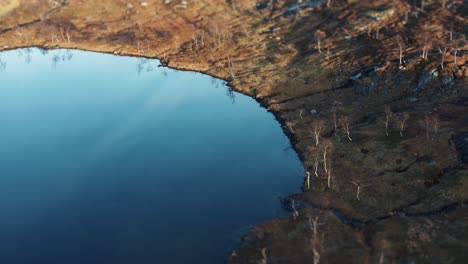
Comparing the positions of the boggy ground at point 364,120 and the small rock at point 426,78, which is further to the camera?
the small rock at point 426,78

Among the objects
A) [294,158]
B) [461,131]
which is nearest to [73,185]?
[294,158]

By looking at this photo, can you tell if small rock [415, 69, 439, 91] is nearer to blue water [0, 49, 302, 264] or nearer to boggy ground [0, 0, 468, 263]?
boggy ground [0, 0, 468, 263]

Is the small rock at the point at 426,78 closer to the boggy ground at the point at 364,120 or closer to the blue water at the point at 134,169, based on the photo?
the boggy ground at the point at 364,120

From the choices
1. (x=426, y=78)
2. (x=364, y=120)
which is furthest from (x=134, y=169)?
(x=426, y=78)

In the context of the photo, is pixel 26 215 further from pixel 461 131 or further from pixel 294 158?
pixel 461 131

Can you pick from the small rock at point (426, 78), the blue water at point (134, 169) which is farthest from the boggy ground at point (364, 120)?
the blue water at point (134, 169)
